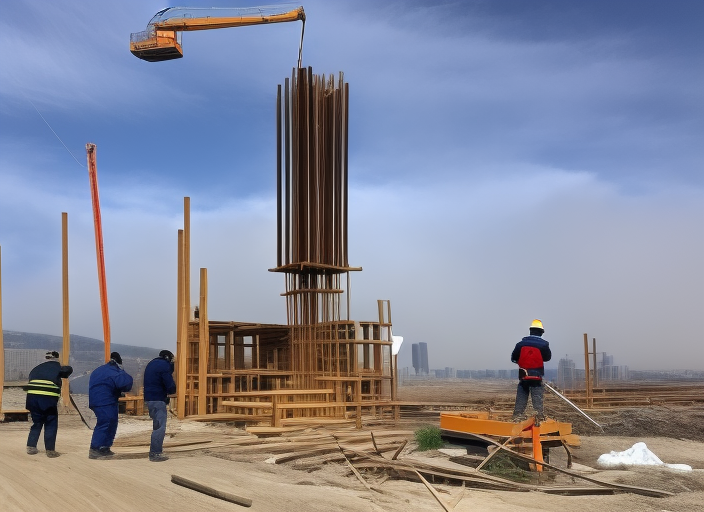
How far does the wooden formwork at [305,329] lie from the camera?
18.1m

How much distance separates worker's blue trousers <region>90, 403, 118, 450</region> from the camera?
1073 cm

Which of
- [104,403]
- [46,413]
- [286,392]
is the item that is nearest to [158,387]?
[104,403]

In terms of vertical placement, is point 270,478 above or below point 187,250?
below

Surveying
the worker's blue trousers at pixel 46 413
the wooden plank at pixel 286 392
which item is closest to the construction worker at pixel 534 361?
the wooden plank at pixel 286 392

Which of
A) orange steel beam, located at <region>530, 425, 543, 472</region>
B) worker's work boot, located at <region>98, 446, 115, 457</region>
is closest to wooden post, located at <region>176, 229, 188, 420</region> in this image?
worker's work boot, located at <region>98, 446, 115, 457</region>

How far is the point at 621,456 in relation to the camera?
41.4 ft

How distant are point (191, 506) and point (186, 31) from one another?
43722 millimetres

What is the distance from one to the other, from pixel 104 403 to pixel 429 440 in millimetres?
5677

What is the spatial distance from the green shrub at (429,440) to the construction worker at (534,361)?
2.06 meters

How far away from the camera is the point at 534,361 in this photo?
448 inches

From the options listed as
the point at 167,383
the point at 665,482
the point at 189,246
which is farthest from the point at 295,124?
the point at 665,482

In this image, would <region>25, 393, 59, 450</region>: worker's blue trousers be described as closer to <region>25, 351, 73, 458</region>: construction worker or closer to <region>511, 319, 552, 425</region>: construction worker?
<region>25, 351, 73, 458</region>: construction worker

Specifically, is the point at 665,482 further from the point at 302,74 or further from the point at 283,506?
the point at 302,74

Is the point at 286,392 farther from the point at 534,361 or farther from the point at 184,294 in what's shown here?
the point at 534,361
